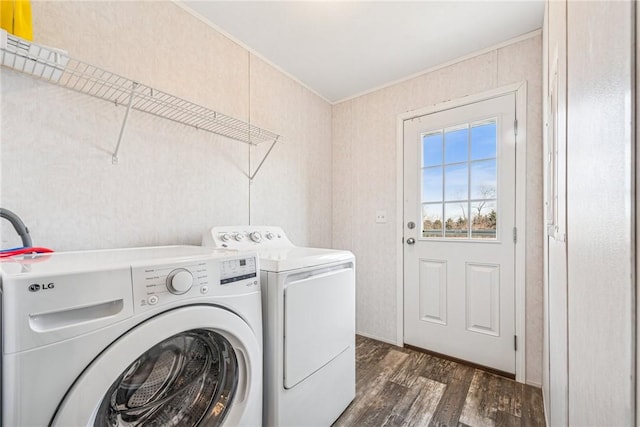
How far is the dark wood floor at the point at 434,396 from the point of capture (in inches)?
61.3

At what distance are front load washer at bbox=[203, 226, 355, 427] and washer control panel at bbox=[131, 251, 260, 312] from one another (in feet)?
0.51

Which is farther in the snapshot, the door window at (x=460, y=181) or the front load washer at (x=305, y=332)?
the door window at (x=460, y=181)

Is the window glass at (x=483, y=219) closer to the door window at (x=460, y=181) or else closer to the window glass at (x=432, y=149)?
the door window at (x=460, y=181)

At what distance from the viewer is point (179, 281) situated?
0.83 meters

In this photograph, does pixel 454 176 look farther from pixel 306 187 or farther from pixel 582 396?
pixel 582 396

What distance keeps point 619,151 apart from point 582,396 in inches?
19.5

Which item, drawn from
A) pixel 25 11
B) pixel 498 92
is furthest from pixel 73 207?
pixel 498 92

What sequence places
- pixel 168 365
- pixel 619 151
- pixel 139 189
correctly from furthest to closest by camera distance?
pixel 139 189 < pixel 168 365 < pixel 619 151

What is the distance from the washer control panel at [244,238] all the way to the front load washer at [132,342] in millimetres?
559

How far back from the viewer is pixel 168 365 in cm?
93

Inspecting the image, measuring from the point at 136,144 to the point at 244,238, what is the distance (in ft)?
2.45

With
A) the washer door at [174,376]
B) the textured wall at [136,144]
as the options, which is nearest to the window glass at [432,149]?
the textured wall at [136,144]

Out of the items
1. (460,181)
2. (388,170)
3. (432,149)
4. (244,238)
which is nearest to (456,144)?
(432,149)

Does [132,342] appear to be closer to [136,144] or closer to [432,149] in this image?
[136,144]
